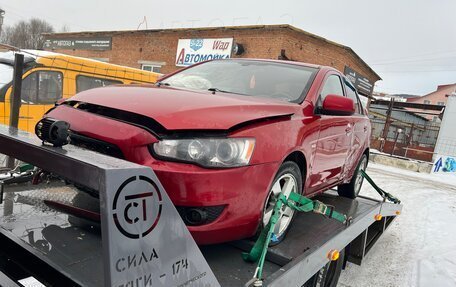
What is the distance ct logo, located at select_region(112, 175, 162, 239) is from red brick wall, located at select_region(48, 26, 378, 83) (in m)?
15.2

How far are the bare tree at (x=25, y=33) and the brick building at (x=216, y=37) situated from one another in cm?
4056

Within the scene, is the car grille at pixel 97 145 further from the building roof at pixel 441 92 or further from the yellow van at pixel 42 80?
the building roof at pixel 441 92

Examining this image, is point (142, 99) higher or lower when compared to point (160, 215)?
higher

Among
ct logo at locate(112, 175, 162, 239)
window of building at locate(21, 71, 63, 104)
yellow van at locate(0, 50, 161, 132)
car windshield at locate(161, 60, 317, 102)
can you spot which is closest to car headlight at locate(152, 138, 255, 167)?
ct logo at locate(112, 175, 162, 239)

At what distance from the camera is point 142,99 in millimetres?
2236

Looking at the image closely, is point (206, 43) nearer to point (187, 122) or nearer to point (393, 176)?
point (393, 176)

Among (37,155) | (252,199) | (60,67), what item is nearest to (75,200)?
(37,155)

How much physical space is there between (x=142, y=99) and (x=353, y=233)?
→ 2401 mm

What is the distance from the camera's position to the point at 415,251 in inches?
197

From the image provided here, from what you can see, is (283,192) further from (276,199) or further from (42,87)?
(42,87)

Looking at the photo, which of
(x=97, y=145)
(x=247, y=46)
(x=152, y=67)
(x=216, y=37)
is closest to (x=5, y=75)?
(x=97, y=145)

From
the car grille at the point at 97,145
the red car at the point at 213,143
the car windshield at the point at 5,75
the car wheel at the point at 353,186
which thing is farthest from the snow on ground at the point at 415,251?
the car windshield at the point at 5,75

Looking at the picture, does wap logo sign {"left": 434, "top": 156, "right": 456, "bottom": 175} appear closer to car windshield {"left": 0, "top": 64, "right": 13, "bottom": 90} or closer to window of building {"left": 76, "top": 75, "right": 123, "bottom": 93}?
window of building {"left": 76, "top": 75, "right": 123, "bottom": 93}

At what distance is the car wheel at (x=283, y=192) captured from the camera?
2428 mm
